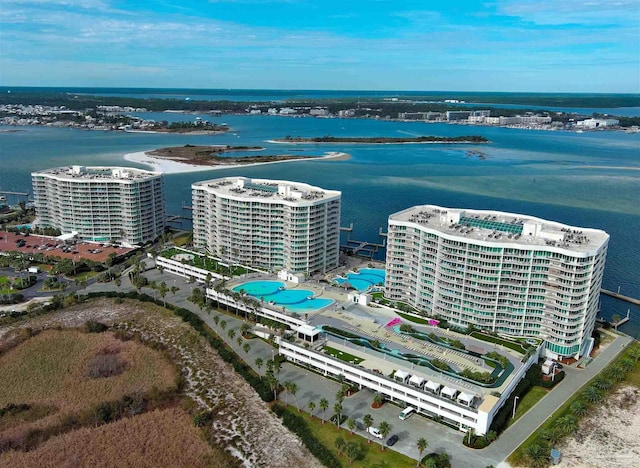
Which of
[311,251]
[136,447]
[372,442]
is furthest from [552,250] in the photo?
[136,447]

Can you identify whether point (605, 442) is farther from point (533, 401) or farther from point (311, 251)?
point (311, 251)

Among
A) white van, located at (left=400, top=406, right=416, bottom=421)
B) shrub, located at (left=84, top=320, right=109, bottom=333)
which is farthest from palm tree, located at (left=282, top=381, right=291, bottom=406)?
shrub, located at (left=84, top=320, right=109, bottom=333)

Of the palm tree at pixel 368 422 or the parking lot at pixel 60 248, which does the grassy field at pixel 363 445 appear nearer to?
the palm tree at pixel 368 422

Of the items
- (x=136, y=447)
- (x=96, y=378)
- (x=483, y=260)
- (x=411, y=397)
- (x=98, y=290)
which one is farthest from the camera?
(x=98, y=290)

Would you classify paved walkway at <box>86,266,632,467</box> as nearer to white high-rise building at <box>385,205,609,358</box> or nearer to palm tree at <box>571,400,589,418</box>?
palm tree at <box>571,400,589,418</box>

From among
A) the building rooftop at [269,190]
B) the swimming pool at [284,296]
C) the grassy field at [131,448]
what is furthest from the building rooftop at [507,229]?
the grassy field at [131,448]
